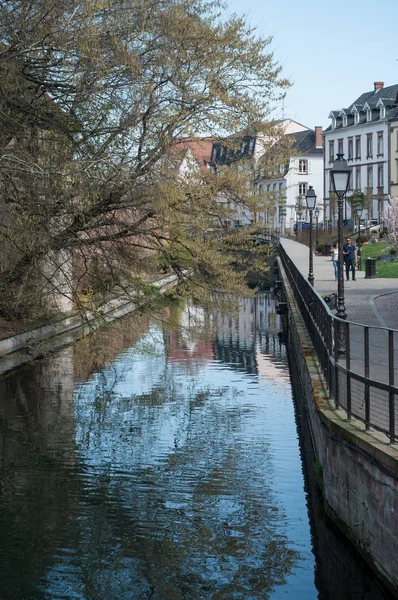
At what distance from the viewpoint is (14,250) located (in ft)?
62.3

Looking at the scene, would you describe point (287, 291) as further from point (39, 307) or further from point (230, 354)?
point (39, 307)

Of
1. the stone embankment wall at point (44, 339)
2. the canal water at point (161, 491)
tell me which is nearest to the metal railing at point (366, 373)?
the canal water at point (161, 491)

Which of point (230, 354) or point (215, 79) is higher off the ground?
point (215, 79)

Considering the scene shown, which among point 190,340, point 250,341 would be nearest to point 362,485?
point 190,340

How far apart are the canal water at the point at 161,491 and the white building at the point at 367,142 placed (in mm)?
59495

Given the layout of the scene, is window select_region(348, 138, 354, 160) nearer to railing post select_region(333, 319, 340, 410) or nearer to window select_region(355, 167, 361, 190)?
window select_region(355, 167, 361, 190)

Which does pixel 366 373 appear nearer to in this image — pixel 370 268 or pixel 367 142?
pixel 370 268

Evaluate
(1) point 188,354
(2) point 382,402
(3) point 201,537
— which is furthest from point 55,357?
(2) point 382,402

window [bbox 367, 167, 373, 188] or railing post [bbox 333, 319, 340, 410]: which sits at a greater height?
window [bbox 367, 167, 373, 188]

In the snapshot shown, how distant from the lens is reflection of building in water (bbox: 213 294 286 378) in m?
26.1

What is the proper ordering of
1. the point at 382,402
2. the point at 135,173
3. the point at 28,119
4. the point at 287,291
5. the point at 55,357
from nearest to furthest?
the point at 382,402, the point at 28,119, the point at 135,173, the point at 55,357, the point at 287,291

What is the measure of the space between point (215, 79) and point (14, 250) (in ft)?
18.7

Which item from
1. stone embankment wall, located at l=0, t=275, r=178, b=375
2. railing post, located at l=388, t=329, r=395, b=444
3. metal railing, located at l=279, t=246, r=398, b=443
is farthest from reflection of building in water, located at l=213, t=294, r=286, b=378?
railing post, located at l=388, t=329, r=395, b=444

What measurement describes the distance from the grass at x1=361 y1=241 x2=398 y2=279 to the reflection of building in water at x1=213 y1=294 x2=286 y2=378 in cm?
549
